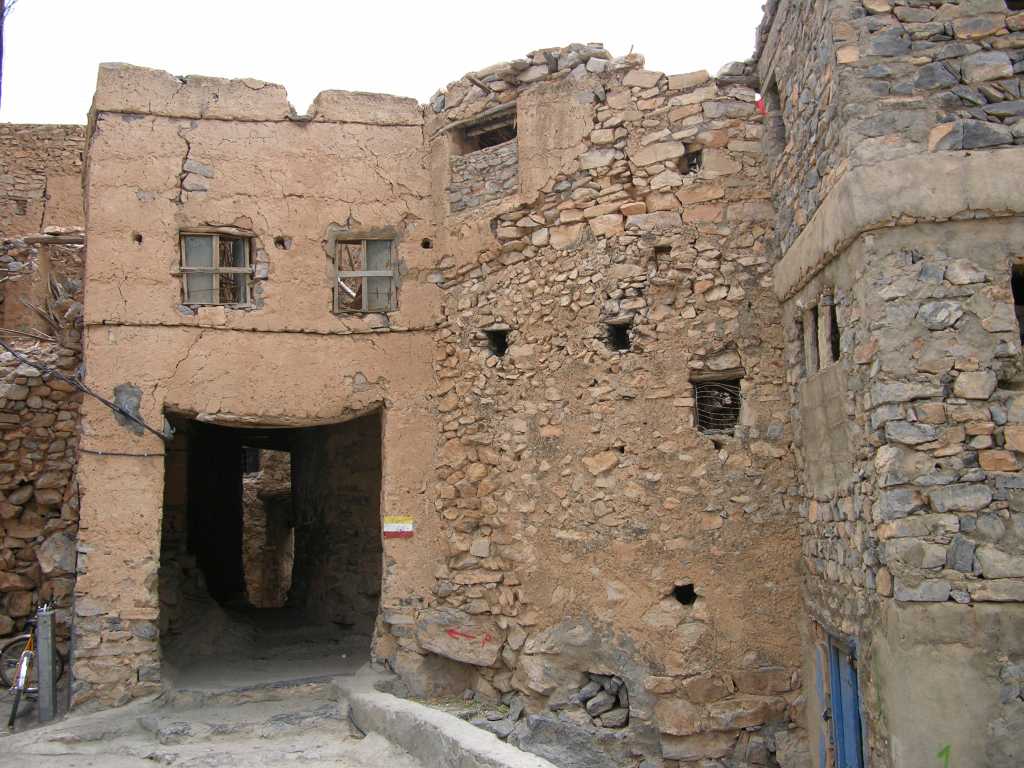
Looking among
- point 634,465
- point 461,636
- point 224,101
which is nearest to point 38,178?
point 224,101

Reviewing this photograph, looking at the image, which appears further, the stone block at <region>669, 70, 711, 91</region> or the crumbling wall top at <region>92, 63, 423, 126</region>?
the crumbling wall top at <region>92, 63, 423, 126</region>

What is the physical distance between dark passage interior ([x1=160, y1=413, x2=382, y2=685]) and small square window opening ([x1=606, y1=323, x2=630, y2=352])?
167 inches

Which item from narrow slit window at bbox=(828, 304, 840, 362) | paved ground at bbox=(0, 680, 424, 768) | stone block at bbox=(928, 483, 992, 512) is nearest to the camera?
stone block at bbox=(928, 483, 992, 512)

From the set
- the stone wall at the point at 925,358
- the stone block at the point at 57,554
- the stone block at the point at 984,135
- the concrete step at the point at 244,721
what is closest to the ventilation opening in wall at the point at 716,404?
the stone wall at the point at 925,358

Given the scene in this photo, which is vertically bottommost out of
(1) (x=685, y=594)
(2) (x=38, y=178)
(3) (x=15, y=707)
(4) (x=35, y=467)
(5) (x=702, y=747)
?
(5) (x=702, y=747)

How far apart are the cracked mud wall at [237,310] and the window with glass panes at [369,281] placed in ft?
0.48

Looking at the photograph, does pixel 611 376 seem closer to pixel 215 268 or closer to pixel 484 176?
pixel 484 176

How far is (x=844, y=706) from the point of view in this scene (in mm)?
6676

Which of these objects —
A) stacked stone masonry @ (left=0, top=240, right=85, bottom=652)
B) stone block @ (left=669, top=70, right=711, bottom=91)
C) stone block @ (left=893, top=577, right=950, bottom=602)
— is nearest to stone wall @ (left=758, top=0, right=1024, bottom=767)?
stone block @ (left=893, top=577, right=950, bottom=602)

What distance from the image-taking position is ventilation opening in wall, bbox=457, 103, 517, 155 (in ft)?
30.8

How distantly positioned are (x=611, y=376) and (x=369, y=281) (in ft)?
9.72

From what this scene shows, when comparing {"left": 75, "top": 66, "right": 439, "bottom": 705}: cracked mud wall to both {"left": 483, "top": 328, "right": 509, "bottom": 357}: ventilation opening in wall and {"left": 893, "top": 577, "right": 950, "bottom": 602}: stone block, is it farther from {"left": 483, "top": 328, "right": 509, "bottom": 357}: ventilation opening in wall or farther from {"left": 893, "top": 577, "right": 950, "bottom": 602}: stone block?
{"left": 893, "top": 577, "right": 950, "bottom": 602}: stone block

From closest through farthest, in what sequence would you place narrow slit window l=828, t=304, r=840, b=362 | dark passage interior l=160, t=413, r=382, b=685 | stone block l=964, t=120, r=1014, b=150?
stone block l=964, t=120, r=1014, b=150 < narrow slit window l=828, t=304, r=840, b=362 < dark passage interior l=160, t=413, r=382, b=685

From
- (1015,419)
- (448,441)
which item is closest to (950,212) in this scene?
(1015,419)
